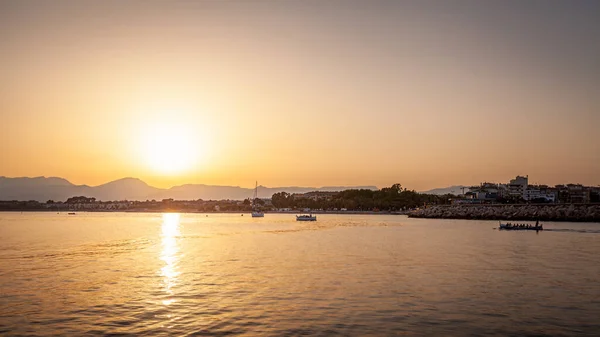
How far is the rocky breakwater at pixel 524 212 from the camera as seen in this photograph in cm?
11762

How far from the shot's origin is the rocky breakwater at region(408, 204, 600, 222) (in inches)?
4631

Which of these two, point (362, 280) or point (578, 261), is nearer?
point (362, 280)

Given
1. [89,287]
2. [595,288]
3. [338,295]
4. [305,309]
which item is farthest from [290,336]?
[595,288]

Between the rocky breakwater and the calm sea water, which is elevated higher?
the rocky breakwater

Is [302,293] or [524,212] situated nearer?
[302,293]

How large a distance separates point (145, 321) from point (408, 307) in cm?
1187

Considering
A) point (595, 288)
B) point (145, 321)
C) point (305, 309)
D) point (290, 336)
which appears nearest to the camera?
point (290, 336)

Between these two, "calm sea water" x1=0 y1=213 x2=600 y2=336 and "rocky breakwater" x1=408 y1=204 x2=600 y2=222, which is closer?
"calm sea water" x1=0 y1=213 x2=600 y2=336

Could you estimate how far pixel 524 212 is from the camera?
131875 millimetres

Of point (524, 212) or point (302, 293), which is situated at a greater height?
point (524, 212)

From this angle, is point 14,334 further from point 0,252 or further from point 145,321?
point 0,252

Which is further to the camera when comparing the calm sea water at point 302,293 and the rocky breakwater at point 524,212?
the rocky breakwater at point 524,212

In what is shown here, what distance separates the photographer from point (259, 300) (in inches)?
978

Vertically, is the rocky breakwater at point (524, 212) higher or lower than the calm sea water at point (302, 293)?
higher
